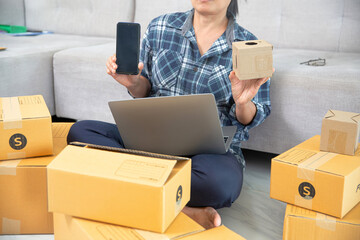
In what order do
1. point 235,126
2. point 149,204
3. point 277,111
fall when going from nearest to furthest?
1. point 149,204
2. point 235,126
3. point 277,111

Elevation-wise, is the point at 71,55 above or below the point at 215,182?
above

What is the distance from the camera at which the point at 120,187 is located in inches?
34.6

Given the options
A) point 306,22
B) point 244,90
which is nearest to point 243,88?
point 244,90

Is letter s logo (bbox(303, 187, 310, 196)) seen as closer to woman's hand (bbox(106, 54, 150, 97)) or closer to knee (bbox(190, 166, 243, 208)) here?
knee (bbox(190, 166, 243, 208))

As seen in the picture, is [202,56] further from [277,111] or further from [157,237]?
[157,237]

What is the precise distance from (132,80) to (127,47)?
6.0 inches

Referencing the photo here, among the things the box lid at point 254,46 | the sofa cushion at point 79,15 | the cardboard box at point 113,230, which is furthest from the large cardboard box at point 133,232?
the sofa cushion at point 79,15

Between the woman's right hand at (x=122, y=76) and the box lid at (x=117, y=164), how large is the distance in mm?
334

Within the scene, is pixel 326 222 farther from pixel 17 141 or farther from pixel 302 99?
pixel 17 141

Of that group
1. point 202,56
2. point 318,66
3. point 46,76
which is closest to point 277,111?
point 318,66

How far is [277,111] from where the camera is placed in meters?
1.52

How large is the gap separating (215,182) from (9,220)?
0.58 m

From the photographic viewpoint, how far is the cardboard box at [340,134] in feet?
3.65

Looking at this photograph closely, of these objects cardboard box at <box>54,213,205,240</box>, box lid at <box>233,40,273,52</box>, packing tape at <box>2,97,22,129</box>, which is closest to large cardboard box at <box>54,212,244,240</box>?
cardboard box at <box>54,213,205,240</box>
